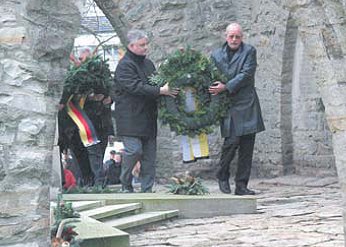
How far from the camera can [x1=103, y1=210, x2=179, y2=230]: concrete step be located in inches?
315

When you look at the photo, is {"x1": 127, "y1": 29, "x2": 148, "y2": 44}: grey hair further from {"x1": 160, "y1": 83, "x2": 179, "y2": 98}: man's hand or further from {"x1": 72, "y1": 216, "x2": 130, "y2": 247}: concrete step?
{"x1": 72, "y1": 216, "x2": 130, "y2": 247}: concrete step

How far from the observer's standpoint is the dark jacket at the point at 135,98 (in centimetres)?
933

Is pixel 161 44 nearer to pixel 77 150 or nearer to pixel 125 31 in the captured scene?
pixel 125 31

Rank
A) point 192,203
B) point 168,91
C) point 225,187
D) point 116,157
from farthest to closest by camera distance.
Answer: point 116,157
point 225,187
point 168,91
point 192,203

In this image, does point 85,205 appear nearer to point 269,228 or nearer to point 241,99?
point 269,228

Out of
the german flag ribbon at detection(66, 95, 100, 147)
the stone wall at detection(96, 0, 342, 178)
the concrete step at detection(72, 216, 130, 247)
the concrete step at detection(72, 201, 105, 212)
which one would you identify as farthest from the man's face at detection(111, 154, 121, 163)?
the concrete step at detection(72, 216, 130, 247)

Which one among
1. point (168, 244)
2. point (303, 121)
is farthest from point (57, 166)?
point (303, 121)

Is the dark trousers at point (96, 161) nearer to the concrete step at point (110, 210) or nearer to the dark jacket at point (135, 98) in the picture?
the dark jacket at point (135, 98)

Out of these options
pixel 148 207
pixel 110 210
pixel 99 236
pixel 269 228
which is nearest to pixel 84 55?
pixel 148 207

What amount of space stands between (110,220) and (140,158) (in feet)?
4.69

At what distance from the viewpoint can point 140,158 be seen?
9562mm

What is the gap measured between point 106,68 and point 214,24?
8.04 ft

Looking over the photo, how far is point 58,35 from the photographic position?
17.6ft

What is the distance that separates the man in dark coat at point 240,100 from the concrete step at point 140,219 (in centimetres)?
138
